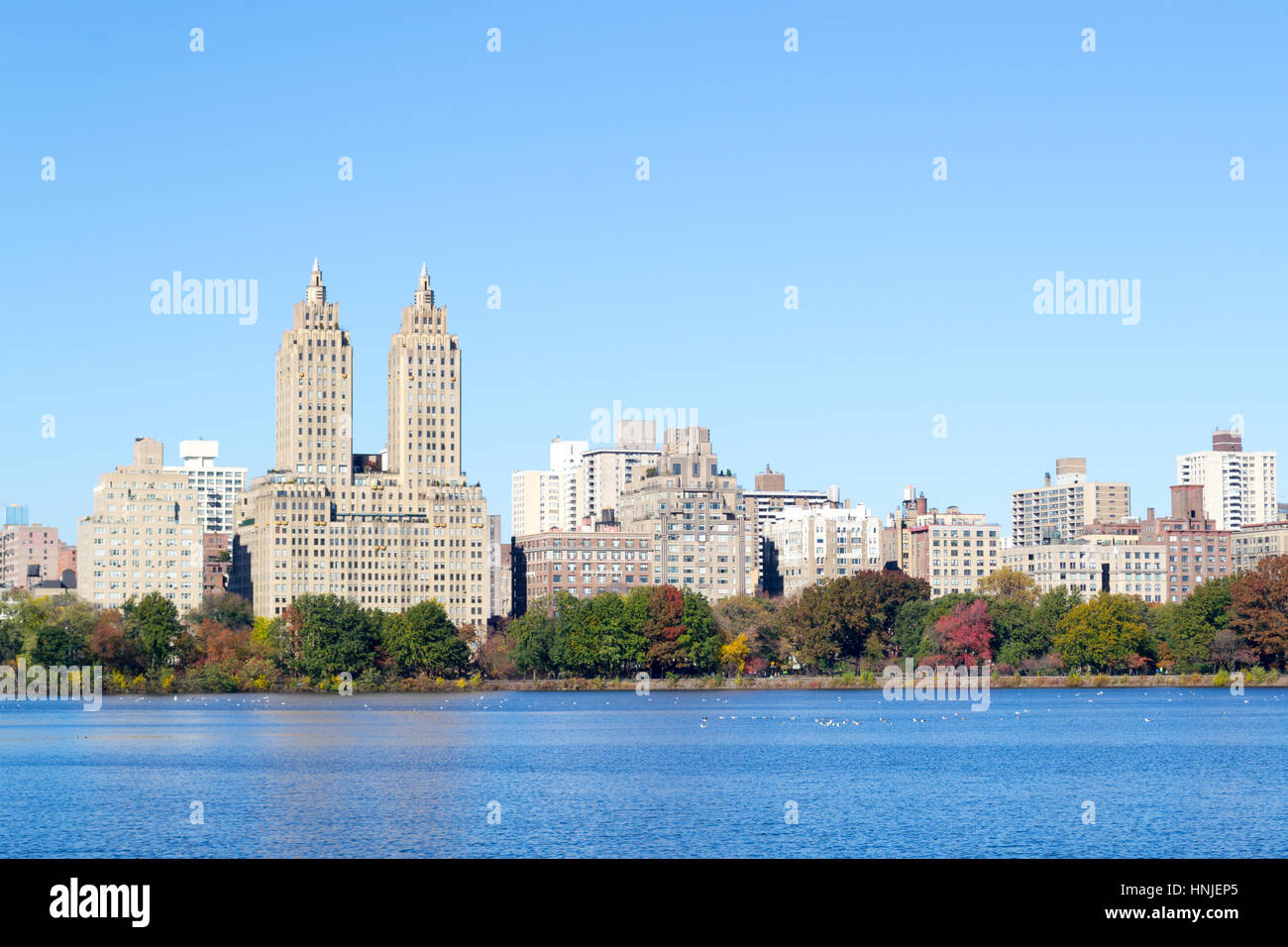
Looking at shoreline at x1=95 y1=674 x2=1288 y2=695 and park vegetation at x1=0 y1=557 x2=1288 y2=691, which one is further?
shoreline at x1=95 y1=674 x2=1288 y2=695

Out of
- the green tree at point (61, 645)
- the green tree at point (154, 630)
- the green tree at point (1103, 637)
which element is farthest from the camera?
the green tree at point (1103, 637)

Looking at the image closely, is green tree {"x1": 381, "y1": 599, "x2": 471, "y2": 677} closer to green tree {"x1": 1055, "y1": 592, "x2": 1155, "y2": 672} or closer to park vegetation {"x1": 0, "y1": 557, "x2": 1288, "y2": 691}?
park vegetation {"x1": 0, "y1": 557, "x2": 1288, "y2": 691}

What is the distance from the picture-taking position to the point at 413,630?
18762 cm

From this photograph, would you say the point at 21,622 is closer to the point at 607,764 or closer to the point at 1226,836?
the point at 607,764

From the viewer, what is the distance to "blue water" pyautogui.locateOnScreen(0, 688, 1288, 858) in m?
55.1

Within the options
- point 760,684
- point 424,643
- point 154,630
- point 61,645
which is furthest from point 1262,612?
point 61,645

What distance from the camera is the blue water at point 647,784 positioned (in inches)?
2169

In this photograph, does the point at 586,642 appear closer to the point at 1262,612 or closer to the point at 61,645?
the point at 61,645

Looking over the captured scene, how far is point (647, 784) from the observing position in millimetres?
74812

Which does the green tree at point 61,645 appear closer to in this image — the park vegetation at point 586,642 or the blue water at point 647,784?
the park vegetation at point 586,642

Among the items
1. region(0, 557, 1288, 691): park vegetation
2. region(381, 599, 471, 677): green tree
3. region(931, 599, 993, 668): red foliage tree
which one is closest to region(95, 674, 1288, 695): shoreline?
region(0, 557, 1288, 691): park vegetation

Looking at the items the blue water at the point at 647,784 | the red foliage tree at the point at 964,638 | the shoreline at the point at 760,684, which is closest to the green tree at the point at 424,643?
the shoreline at the point at 760,684
